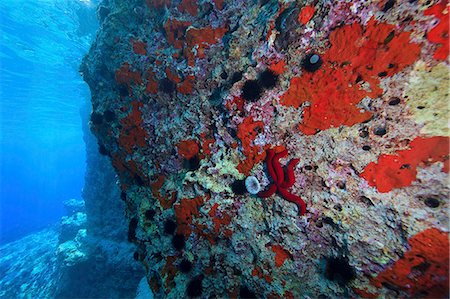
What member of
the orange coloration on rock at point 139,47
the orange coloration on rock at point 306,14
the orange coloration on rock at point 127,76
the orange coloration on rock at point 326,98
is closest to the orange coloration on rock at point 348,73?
the orange coloration on rock at point 326,98

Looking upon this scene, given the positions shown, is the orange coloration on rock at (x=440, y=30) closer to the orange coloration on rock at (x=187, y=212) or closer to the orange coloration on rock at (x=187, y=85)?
the orange coloration on rock at (x=187, y=85)

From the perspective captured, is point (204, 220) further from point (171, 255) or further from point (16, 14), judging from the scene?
point (16, 14)

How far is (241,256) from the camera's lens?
473 centimetres

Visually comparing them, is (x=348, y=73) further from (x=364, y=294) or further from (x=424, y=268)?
(x=364, y=294)

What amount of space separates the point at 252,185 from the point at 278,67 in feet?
7.24

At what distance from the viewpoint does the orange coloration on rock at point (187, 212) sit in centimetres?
497

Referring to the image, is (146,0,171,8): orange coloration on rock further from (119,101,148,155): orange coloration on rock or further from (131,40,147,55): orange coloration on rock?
(119,101,148,155): orange coloration on rock

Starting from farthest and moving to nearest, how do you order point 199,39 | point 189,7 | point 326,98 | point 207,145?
point 189,7
point 199,39
point 207,145
point 326,98

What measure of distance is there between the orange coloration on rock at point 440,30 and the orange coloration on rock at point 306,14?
1528 mm

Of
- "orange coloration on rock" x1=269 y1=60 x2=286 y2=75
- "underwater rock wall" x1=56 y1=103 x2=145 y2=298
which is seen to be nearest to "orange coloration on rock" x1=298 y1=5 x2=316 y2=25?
"orange coloration on rock" x1=269 y1=60 x2=286 y2=75

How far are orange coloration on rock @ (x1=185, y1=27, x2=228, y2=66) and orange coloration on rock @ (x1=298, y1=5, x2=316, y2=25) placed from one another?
1769 millimetres

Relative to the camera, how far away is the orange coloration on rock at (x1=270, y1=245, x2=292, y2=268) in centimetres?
435

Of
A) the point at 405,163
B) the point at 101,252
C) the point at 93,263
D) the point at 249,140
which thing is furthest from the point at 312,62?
the point at 93,263

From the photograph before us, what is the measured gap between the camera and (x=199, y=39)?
5410 millimetres
